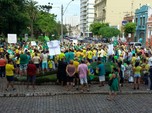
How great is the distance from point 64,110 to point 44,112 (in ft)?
2.63

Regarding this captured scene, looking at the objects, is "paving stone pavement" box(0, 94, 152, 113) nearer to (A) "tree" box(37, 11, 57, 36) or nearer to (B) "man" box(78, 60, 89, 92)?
(B) "man" box(78, 60, 89, 92)

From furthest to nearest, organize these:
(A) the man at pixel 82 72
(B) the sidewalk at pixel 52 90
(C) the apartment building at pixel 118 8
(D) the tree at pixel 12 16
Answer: (C) the apartment building at pixel 118 8 → (D) the tree at pixel 12 16 → (A) the man at pixel 82 72 → (B) the sidewalk at pixel 52 90

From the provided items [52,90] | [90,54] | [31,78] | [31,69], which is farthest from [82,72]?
[90,54]

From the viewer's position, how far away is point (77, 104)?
45.8ft

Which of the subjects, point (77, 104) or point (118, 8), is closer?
point (77, 104)

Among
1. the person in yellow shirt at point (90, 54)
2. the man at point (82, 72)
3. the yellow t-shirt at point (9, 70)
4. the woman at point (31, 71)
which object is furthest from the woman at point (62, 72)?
the person in yellow shirt at point (90, 54)

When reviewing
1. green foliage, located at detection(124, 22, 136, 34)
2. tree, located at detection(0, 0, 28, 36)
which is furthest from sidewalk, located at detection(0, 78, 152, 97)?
green foliage, located at detection(124, 22, 136, 34)

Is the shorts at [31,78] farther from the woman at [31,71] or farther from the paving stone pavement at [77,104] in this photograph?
the paving stone pavement at [77,104]

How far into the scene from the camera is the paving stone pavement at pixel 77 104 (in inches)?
509

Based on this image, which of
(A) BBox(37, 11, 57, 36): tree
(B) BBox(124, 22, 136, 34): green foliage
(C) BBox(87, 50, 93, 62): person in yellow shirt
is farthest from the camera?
(A) BBox(37, 11, 57, 36): tree

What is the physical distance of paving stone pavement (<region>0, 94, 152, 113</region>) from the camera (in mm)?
12930

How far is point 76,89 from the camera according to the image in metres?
17.1

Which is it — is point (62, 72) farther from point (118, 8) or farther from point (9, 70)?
point (118, 8)

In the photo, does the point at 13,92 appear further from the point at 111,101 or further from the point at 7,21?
the point at 7,21
